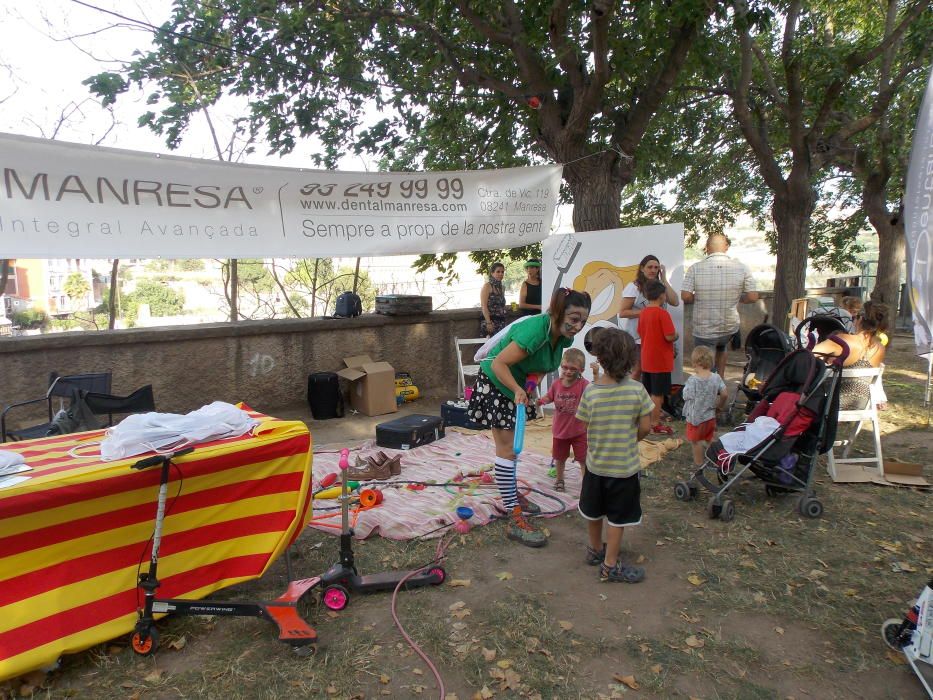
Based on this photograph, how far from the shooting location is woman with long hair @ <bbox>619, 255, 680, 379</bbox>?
6.52 m

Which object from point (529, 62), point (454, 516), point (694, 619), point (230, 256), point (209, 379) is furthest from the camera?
point (529, 62)

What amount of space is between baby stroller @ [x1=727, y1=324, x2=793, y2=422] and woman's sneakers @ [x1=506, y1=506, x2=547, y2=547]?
311cm

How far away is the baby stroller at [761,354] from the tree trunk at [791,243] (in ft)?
17.7

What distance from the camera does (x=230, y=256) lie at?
6137 mm

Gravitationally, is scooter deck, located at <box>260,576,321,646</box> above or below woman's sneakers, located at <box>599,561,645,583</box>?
above

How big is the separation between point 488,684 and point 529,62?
7155mm

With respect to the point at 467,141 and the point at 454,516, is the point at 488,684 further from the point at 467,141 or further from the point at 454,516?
the point at 467,141

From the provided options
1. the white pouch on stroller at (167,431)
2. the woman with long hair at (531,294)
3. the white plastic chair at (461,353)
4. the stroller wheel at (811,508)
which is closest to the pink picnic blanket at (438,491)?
the white pouch on stroller at (167,431)

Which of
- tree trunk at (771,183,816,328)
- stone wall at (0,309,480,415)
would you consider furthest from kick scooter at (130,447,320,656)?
tree trunk at (771,183,816,328)

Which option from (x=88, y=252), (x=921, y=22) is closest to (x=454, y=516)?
(x=88, y=252)

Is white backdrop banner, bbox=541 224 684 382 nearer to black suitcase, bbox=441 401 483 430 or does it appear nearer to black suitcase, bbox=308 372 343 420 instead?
black suitcase, bbox=441 401 483 430

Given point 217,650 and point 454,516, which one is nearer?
point 217,650

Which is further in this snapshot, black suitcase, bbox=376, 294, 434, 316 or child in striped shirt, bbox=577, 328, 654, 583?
black suitcase, bbox=376, 294, 434, 316

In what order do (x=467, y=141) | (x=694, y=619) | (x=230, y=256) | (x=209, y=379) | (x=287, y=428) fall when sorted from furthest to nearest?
1. (x=467, y=141)
2. (x=209, y=379)
3. (x=230, y=256)
4. (x=287, y=428)
5. (x=694, y=619)
